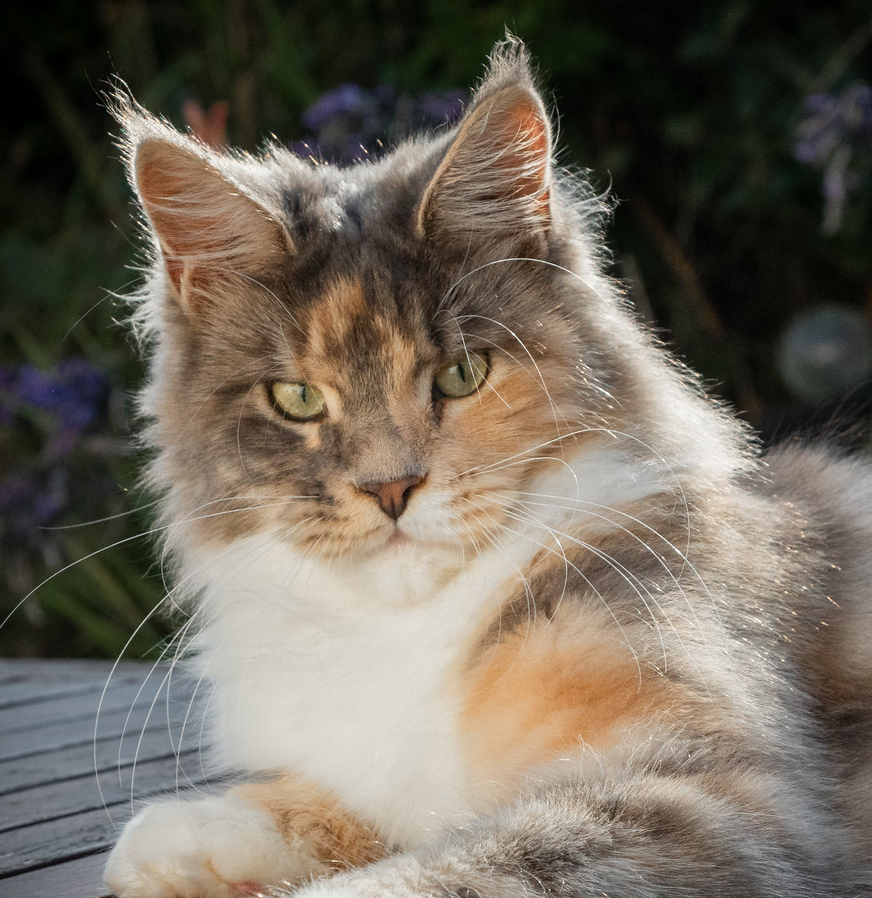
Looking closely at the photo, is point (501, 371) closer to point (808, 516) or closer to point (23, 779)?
point (808, 516)

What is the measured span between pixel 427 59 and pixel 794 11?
147 cm

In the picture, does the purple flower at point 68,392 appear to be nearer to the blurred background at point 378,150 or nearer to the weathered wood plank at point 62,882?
the blurred background at point 378,150

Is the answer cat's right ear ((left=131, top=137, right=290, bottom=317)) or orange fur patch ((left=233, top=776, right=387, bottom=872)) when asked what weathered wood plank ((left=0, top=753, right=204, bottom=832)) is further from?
cat's right ear ((left=131, top=137, right=290, bottom=317))

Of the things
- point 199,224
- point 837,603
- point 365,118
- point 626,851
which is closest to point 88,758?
point 199,224

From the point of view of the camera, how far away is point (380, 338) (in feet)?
5.22

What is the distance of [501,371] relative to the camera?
162 centimetres

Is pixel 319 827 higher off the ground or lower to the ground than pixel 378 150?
lower

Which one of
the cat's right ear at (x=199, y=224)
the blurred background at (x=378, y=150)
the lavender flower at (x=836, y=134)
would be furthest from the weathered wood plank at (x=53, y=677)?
the lavender flower at (x=836, y=134)

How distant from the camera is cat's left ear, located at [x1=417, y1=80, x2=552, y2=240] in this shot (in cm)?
165

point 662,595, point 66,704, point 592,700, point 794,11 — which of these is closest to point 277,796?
point 592,700

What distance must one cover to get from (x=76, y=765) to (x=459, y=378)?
4.03 ft

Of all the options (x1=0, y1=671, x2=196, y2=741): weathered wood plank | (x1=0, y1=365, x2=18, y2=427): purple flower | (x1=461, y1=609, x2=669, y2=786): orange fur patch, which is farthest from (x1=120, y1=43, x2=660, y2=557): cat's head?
(x1=0, y1=365, x2=18, y2=427): purple flower

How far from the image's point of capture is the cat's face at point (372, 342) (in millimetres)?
1554

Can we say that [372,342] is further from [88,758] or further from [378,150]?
[378,150]
